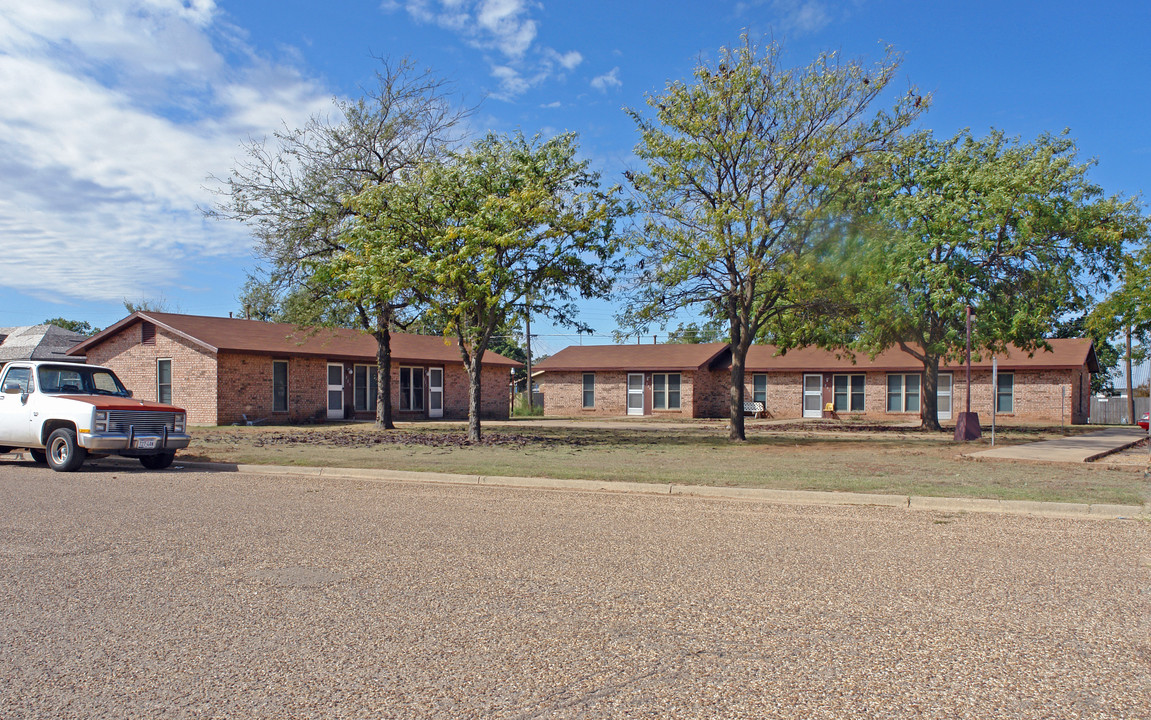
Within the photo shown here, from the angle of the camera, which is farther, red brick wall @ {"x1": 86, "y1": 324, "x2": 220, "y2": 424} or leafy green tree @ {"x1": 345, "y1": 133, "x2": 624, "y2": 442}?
red brick wall @ {"x1": 86, "y1": 324, "x2": 220, "y2": 424}

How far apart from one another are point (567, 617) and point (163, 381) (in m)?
28.9

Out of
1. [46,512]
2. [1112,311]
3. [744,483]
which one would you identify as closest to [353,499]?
[46,512]

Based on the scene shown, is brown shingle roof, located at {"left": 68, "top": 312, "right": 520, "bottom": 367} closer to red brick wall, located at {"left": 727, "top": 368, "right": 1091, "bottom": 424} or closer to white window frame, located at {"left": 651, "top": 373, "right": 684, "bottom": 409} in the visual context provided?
white window frame, located at {"left": 651, "top": 373, "right": 684, "bottom": 409}

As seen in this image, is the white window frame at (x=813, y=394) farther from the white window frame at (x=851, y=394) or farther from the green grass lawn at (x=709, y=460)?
the green grass lawn at (x=709, y=460)

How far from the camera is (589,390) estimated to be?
45.2m

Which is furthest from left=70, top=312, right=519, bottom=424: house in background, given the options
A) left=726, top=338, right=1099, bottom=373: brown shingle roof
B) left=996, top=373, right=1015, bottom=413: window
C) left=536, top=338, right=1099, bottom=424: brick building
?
left=996, top=373, right=1015, bottom=413: window

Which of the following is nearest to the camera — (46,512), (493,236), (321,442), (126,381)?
(46,512)

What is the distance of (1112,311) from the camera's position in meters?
27.4

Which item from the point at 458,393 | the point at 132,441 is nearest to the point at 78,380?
the point at 132,441

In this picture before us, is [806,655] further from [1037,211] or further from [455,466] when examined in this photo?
[1037,211]

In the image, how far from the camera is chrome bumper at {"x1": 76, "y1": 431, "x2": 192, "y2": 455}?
1367cm

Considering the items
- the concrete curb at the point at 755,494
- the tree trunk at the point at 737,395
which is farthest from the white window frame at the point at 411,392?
the concrete curb at the point at 755,494

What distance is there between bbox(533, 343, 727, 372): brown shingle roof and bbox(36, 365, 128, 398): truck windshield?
3044cm

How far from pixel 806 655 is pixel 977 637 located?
120 cm
